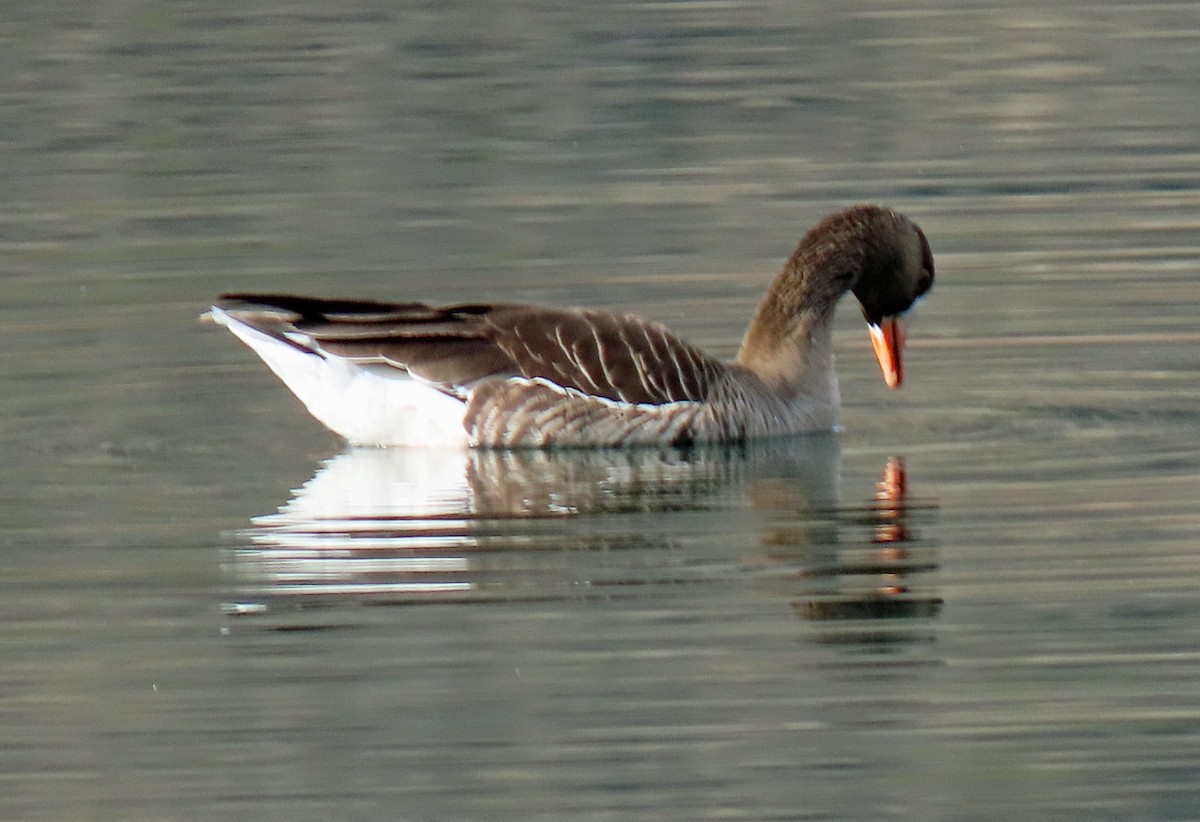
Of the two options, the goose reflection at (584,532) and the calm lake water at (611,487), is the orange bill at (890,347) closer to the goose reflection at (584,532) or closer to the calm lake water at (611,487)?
the calm lake water at (611,487)

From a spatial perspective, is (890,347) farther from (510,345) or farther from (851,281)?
(510,345)

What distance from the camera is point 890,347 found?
13.7m

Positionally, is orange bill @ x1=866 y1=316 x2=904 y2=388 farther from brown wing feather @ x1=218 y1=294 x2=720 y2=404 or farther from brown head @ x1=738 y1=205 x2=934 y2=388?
brown wing feather @ x1=218 y1=294 x2=720 y2=404

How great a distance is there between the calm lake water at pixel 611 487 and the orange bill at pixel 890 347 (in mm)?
251

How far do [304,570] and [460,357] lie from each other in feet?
9.25

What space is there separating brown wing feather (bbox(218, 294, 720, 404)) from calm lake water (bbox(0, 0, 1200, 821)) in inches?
14.8

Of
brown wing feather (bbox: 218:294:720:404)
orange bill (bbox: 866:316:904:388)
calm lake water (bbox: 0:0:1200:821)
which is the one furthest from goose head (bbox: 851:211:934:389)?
brown wing feather (bbox: 218:294:720:404)

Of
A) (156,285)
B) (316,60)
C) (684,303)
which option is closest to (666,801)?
(684,303)

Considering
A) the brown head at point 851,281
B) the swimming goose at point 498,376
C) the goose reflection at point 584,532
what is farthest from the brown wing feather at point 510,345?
the brown head at point 851,281

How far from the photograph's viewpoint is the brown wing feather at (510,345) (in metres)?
12.9

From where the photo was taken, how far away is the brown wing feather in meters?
12.9

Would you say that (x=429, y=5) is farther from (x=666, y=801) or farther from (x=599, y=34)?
(x=666, y=801)

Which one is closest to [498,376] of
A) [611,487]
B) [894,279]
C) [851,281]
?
[611,487]

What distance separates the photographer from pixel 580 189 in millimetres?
19547
